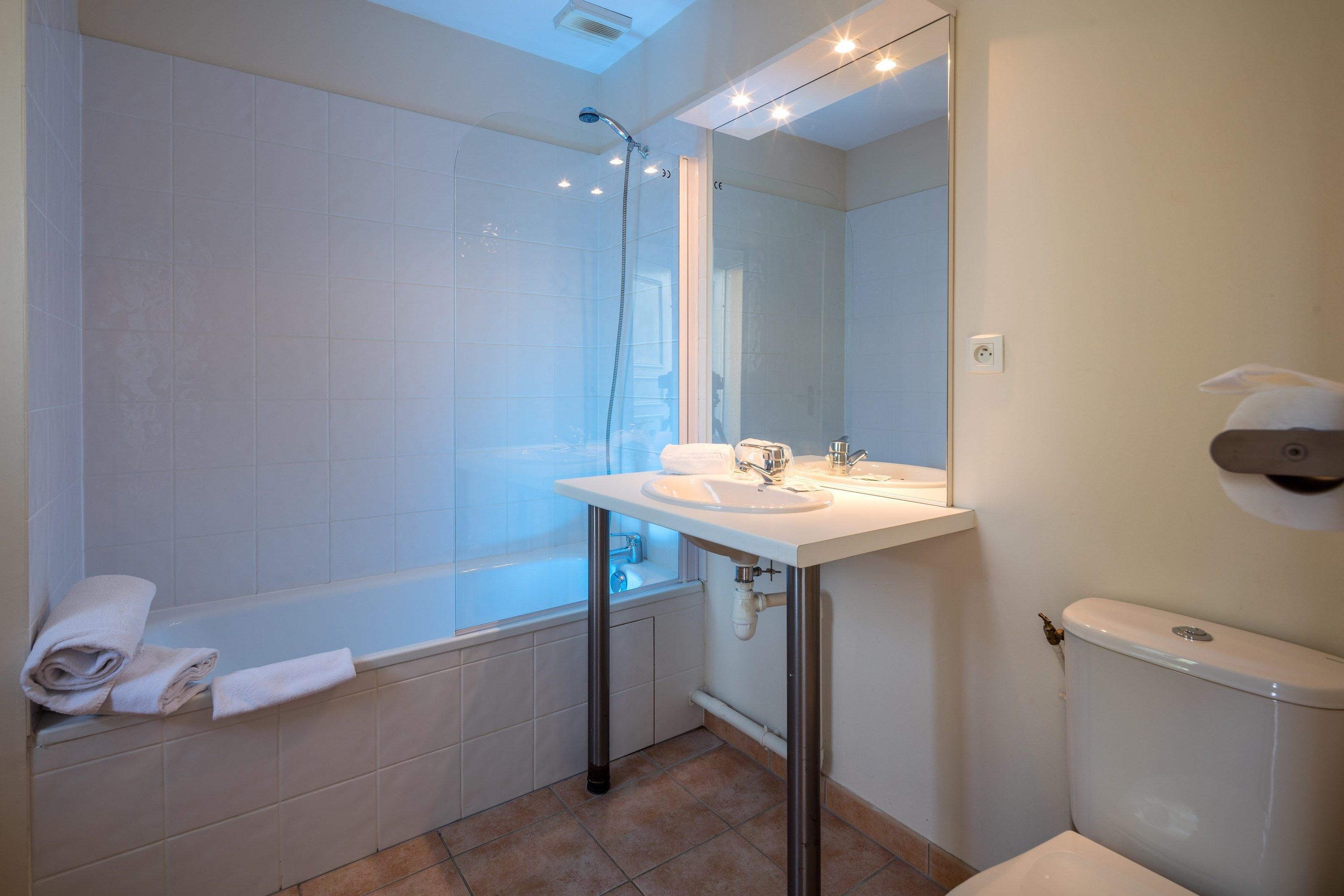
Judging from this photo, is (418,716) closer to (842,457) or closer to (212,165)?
(842,457)

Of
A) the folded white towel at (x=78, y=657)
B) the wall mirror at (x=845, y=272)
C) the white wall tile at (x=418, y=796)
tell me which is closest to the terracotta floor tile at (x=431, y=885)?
the white wall tile at (x=418, y=796)

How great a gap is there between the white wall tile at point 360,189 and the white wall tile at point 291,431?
68 centimetres

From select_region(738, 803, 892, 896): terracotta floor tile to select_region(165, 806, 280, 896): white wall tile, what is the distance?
1.13m

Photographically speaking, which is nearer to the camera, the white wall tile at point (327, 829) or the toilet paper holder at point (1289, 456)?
the toilet paper holder at point (1289, 456)

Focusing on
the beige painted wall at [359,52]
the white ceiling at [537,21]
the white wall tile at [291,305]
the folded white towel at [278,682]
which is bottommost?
the folded white towel at [278,682]

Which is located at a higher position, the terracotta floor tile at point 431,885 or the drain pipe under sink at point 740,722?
the drain pipe under sink at point 740,722

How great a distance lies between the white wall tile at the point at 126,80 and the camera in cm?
191

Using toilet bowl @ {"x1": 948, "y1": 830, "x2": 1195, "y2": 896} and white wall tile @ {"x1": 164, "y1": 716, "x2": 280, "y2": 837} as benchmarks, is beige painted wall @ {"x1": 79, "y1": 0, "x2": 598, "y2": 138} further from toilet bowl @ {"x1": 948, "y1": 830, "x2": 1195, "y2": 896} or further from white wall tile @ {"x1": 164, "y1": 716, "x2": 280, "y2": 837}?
toilet bowl @ {"x1": 948, "y1": 830, "x2": 1195, "y2": 896}

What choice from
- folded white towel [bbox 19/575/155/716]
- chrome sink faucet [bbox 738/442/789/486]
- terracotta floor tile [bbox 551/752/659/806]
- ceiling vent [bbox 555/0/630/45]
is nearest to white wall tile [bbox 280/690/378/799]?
folded white towel [bbox 19/575/155/716]

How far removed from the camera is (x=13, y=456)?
1240mm

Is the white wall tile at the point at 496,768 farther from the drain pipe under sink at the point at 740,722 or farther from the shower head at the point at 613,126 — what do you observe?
the shower head at the point at 613,126

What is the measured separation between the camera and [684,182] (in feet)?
7.16

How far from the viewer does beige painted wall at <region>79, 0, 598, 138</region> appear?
78.7 inches

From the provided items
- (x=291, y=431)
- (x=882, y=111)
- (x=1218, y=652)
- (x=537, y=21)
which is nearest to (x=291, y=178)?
(x=291, y=431)
